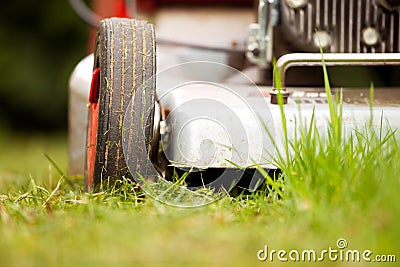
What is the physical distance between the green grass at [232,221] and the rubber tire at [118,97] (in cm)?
6

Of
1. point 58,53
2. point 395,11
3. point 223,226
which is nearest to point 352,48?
point 395,11

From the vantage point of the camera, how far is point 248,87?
219 centimetres

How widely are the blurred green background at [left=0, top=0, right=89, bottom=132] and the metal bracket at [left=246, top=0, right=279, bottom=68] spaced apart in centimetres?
551

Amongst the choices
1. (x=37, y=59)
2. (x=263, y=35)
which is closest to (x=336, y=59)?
(x=263, y=35)

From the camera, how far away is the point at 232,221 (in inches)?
59.6

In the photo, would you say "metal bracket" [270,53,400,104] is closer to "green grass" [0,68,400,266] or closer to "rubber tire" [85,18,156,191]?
"green grass" [0,68,400,266]

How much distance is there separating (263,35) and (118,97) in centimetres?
75

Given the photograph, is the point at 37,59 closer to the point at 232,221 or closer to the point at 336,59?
the point at 336,59

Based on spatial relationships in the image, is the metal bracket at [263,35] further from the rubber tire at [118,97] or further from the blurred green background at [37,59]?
the blurred green background at [37,59]

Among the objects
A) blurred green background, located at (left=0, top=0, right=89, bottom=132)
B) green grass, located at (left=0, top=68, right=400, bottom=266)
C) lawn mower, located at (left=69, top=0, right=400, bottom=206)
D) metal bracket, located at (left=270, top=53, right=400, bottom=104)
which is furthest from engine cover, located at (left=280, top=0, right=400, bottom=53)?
blurred green background, located at (left=0, top=0, right=89, bottom=132)

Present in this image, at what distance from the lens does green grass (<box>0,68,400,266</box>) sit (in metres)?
1.19

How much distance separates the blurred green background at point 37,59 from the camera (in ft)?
25.5

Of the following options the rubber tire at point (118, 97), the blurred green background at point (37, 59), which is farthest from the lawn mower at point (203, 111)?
the blurred green background at point (37, 59)

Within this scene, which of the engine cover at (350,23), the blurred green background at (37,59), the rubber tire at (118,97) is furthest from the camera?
the blurred green background at (37,59)
